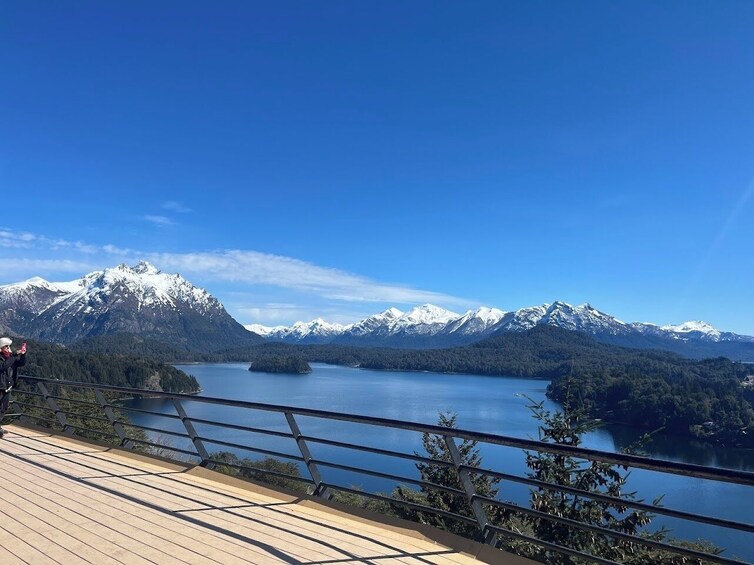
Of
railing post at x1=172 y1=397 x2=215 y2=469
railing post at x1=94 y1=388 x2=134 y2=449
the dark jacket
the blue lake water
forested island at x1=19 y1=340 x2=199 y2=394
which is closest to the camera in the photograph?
railing post at x1=172 y1=397 x2=215 y2=469

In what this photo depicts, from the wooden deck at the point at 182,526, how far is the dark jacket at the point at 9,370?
2.06m

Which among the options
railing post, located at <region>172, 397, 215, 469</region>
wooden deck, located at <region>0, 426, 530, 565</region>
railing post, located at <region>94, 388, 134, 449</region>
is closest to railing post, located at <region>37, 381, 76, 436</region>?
railing post, located at <region>94, 388, 134, 449</region>

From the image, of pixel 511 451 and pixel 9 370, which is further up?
pixel 9 370

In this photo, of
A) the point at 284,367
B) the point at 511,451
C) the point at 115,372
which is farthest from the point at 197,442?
the point at 284,367

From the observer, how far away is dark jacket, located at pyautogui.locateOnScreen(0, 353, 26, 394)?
7996 millimetres

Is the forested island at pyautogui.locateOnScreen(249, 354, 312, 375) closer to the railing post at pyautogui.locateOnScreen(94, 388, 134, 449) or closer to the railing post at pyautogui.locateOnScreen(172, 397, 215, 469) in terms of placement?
the railing post at pyautogui.locateOnScreen(94, 388, 134, 449)

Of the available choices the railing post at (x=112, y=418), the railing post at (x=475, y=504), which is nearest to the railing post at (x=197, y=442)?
the railing post at (x=112, y=418)

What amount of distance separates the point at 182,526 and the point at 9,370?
17.9 feet

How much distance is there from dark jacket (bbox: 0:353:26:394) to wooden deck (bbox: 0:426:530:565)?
6.77 feet

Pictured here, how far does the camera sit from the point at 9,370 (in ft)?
26.7

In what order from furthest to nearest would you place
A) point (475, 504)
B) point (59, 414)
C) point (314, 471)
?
point (59, 414)
point (314, 471)
point (475, 504)

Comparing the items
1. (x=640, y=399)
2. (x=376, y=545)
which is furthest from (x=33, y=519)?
(x=640, y=399)

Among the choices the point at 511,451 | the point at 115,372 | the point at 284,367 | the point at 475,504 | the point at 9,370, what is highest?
the point at 9,370

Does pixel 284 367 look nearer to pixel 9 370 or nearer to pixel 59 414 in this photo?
pixel 59 414
